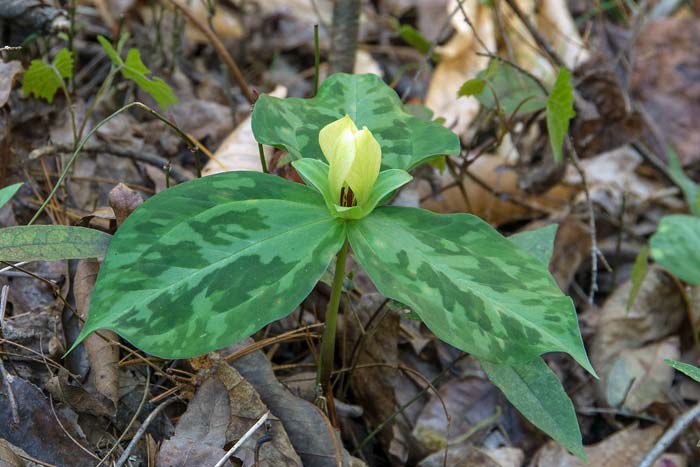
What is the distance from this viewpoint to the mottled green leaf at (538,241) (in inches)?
60.9

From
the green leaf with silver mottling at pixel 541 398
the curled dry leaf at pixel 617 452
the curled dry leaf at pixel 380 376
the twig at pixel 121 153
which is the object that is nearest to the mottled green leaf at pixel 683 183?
the curled dry leaf at pixel 617 452

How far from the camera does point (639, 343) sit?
2.21 meters

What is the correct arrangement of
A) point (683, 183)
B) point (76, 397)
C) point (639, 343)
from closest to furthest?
1. point (76, 397)
2. point (639, 343)
3. point (683, 183)

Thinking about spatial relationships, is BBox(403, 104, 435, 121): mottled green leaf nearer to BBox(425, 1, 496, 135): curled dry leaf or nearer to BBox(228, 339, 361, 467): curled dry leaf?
BBox(228, 339, 361, 467): curled dry leaf

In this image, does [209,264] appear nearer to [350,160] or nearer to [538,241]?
[350,160]

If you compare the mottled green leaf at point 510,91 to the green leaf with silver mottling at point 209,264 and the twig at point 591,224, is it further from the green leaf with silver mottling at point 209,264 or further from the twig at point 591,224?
the green leaf with silver mottling at point 209,264

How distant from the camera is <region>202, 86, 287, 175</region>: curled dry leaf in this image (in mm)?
2008

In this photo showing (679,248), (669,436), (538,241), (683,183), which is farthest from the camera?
(683,183)

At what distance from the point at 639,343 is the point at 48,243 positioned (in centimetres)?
172

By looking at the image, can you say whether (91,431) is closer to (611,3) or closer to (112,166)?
(112,166)

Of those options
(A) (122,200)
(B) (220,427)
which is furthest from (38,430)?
(A) (122,200)

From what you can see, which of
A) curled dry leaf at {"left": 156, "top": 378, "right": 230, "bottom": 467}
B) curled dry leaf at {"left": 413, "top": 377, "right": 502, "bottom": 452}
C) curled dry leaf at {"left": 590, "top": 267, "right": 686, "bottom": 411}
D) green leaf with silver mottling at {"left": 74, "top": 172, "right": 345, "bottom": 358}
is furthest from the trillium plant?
curled dry leaf at {"left": 590, "top": 267, "right": 686, "bottom": 411}

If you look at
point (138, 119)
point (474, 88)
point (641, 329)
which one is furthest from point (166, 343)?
point (641, 329)

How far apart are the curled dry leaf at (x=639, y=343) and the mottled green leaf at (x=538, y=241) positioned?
2.03 feet
